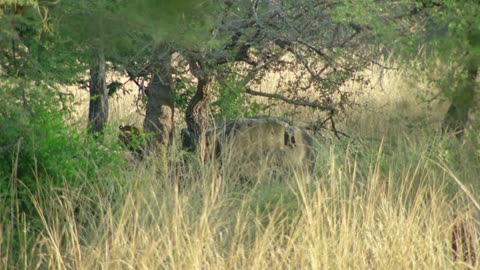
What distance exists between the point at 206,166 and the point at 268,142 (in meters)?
2.04

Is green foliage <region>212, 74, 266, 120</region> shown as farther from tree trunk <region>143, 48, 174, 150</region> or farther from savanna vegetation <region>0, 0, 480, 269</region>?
tree trunk <region>143, 48, 174, 150</region>

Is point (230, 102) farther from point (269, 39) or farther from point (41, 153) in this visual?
point (41, 153)

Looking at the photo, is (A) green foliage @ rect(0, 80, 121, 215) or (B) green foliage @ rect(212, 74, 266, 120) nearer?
(A) green foliage @ rect(0, 80, 121, 215)

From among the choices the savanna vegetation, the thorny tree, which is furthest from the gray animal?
the thorny tree

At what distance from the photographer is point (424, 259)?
448 cm

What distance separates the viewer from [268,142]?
8.14 meters

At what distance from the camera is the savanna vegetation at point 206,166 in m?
4.39

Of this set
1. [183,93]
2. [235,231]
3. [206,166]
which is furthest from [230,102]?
[235,231]

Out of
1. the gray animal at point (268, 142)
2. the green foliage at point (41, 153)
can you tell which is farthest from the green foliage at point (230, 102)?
the green foliage at point (41, 153)

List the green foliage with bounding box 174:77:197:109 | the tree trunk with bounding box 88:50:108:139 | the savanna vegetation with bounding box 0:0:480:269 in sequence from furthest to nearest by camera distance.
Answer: the green foliage with bounding box 174:77:197:109, the tree trunk with bounding box 88:50:108:139, the savanna vegetation with bounding box 0:0:480:269

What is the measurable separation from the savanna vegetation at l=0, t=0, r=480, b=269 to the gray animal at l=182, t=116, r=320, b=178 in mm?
90

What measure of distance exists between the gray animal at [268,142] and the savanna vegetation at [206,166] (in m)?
0.09

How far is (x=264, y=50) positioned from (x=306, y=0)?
797 mm

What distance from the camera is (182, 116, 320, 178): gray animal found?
7906mm
